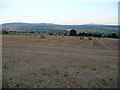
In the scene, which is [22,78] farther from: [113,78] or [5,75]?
[113,78]

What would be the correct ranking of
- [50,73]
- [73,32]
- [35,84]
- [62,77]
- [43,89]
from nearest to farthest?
1. [43,89]
2. [35,84]
3. [62,77]
4. [50,73]
5. [73,32]

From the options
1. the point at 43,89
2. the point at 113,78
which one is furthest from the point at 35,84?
the point at 113,78

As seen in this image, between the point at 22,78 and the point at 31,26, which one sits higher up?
the point at 31,26

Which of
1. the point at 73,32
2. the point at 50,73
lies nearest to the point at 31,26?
the point at 73,32

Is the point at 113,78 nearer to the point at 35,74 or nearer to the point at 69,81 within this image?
the point at 69,81

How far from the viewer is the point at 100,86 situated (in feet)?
22.7

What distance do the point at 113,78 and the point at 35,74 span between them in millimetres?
4064

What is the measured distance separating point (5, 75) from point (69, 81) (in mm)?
3280

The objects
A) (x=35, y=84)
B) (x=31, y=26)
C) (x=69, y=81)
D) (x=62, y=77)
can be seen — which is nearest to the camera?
(x=35, y=84)

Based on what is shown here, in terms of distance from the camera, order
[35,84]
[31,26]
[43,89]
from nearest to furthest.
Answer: [43,89] → [35,84] → [31,26]

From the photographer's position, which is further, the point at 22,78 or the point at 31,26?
the point at 31,26

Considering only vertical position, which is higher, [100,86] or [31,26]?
[31,26]

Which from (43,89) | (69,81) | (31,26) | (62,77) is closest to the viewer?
(43,89)

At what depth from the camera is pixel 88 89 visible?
6555mm
